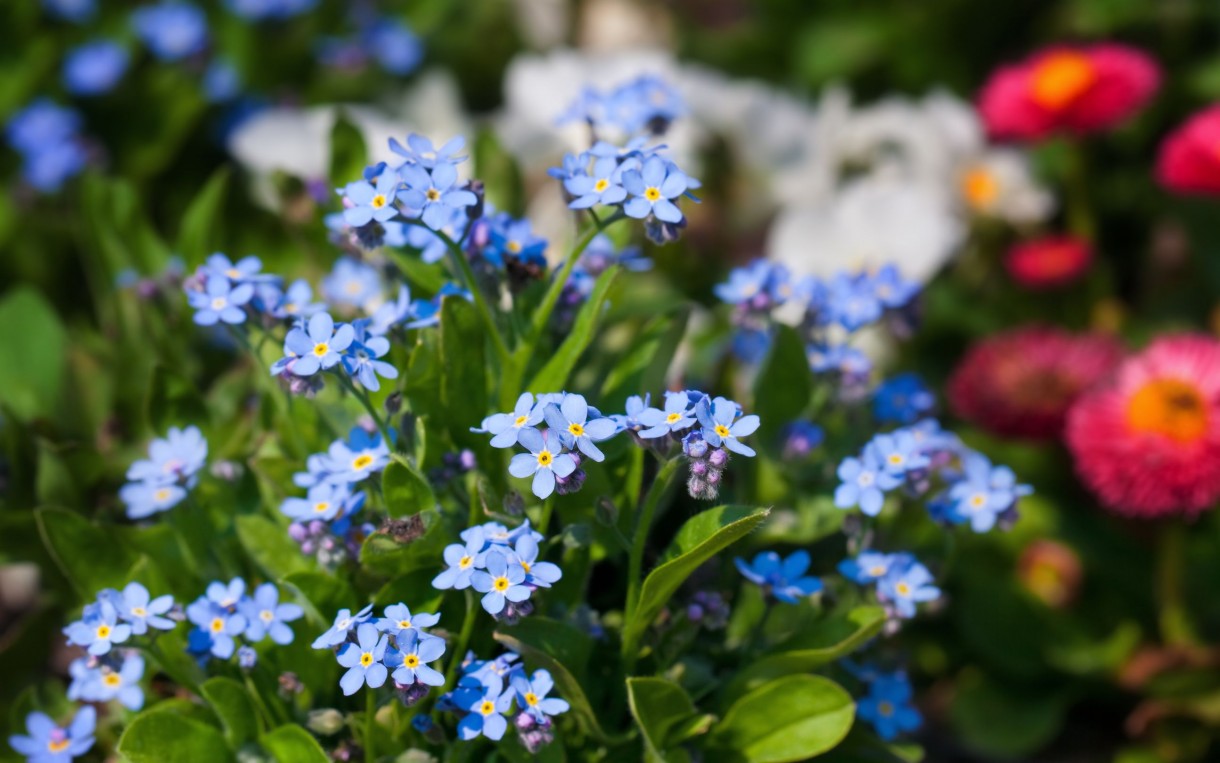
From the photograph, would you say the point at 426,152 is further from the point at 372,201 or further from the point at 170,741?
the point at 170,741

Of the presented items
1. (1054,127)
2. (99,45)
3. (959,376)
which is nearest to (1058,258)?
(1054,127)

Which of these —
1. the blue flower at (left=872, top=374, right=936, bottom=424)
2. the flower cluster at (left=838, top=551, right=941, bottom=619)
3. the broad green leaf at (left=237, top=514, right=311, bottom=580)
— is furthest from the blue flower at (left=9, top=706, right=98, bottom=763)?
the blue flower at (left=872, top=374, right=936, bottom=424)

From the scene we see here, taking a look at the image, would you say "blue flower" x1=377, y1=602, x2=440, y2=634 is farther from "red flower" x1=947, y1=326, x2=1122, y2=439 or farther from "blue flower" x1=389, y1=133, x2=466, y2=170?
"red flower" x1=947, y1=326, x2=1122, y2=439

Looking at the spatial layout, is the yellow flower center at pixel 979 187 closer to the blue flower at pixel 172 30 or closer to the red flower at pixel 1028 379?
the red flower at pixel 1028 379

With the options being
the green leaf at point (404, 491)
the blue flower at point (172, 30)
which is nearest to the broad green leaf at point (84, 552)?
the green leaf at point (404, 491)

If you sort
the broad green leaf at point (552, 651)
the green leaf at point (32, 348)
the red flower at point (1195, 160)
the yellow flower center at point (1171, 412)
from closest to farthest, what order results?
the broad green leaf at point (552, 651) → the green leaf at point (32, 348) → the yellow flower center at point (1171, 412) → the red flower at point (1195, 160)

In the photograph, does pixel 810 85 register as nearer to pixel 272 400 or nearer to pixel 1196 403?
pixel 1196 403
